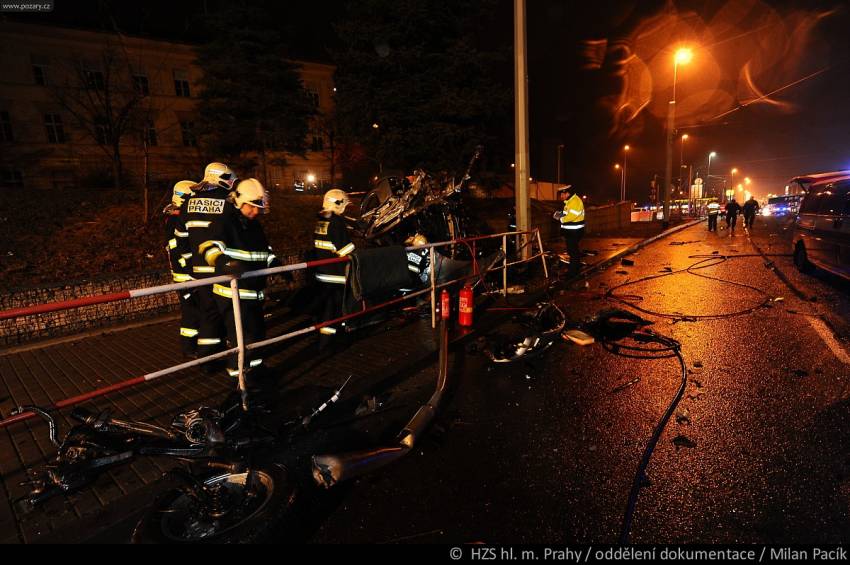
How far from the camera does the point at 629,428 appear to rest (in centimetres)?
324

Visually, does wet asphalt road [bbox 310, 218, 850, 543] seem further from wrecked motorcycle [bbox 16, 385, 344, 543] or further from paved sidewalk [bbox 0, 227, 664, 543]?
paved sidewalk [bbox 0, 227, 664, 543]

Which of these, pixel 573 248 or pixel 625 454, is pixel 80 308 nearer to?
pixel 625 454

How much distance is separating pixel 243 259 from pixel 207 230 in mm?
450

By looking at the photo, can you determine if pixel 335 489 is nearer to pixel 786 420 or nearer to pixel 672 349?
pixel 786 420

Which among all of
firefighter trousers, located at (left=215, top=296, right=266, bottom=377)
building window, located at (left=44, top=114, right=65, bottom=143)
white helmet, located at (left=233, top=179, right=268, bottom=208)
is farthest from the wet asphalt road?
building window, located at (left=44, top=114, right=65, bottom=143)

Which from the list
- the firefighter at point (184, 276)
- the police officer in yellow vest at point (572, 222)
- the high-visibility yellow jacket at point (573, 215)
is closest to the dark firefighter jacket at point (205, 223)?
the firefighter at point (184, 276)

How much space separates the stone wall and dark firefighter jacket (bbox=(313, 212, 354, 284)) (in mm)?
1017

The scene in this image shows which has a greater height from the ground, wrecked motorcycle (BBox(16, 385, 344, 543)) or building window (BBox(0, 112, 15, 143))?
building window (BBox(0, 112, 15, 143))

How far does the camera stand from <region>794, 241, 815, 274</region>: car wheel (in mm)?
8766

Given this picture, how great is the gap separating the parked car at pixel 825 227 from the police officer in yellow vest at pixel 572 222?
164 inches

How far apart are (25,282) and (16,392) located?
348cm

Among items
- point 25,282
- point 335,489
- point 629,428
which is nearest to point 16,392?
point 25,282

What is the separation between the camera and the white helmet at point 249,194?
4371mm

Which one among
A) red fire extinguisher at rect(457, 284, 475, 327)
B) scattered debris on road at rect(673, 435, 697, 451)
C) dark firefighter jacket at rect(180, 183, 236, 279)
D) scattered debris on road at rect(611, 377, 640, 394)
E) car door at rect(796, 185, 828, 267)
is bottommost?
scattered debris on road at rect(611, 377, 640, 394)
